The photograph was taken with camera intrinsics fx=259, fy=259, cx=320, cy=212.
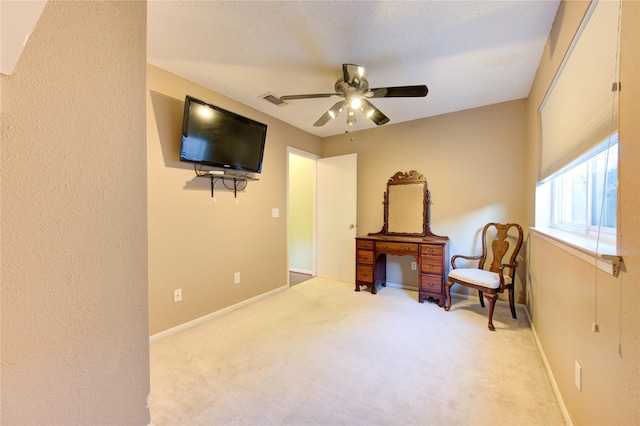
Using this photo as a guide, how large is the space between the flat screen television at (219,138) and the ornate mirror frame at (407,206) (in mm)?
1922

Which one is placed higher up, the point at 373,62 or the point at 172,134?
the point at 373,62

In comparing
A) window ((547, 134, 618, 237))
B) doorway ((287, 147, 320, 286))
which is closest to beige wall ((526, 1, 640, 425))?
window ((547, 134, 618, 237))

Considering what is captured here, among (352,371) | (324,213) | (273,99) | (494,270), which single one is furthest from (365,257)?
(273,99)

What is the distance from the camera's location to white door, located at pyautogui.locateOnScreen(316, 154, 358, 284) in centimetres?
400

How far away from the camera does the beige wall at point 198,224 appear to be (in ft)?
7.54

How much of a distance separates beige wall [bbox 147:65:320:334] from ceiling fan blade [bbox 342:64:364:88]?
1.48 meters

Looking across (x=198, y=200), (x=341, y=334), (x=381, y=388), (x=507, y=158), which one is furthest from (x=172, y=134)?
(x=507, y=158)

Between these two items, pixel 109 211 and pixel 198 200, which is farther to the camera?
pixel 198 200

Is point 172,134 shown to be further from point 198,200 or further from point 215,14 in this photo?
point 215,14

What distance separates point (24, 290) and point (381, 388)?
1783 mm

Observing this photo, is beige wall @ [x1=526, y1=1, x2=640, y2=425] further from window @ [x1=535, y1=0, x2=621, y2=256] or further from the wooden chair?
the wooden chair

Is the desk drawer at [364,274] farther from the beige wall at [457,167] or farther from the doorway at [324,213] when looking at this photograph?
the beige wall at [457,167]

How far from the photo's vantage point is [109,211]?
78cm

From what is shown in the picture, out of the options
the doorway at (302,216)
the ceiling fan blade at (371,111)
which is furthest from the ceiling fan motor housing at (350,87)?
the doorway at (302,216)
